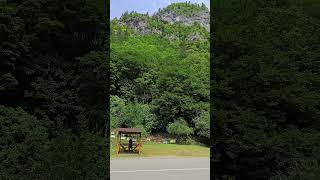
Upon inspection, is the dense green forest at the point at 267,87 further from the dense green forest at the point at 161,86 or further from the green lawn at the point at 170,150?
the dense green forest at the point at 161,86

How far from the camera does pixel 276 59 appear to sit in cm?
759

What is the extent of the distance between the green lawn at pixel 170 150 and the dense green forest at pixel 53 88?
23.2 ft

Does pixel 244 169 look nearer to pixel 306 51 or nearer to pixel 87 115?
pixel 306 51

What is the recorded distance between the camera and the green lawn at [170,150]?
47.3 feet

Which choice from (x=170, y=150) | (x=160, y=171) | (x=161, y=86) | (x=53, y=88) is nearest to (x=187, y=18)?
(x=161, y=86)

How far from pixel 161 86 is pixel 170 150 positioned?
108 inches

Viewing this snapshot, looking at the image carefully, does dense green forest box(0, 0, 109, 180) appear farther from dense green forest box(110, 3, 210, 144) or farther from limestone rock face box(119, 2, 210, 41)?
limestone rock face box(119, 2, 210, 41)

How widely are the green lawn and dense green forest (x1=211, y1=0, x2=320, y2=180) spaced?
21.0ft

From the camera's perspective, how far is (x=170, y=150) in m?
14.8

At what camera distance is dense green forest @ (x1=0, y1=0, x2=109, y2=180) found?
618cm

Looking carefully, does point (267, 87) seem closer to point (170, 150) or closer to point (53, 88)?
point (53, 88)

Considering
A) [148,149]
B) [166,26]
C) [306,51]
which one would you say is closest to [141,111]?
[148,149]

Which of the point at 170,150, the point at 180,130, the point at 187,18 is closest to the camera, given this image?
the point at 170,150

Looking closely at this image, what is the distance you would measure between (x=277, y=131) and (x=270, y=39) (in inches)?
56.6
